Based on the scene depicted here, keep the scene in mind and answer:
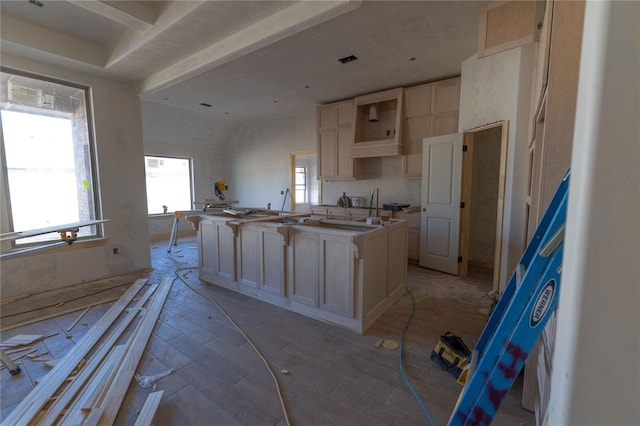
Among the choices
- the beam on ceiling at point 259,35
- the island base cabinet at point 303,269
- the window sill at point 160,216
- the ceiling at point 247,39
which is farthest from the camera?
the window sill at point 160,216

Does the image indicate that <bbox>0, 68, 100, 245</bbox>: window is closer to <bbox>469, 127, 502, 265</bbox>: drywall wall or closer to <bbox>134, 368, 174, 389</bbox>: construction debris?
<bbox>134, 368, 174, 389</bbox>: construction debris

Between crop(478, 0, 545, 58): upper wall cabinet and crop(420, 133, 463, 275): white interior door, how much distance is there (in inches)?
51.5

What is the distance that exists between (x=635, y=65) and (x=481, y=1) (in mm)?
3210

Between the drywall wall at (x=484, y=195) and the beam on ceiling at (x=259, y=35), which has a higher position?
the beam on ceiling at (x=259, y=35)

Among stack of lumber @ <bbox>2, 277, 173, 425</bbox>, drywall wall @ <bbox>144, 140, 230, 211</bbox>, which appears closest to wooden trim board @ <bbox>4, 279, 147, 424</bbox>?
stack of lumber @ <bbox>2, 277, 173, 425</bbox>

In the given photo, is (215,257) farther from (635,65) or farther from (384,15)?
(635,65)

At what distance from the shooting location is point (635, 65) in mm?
401

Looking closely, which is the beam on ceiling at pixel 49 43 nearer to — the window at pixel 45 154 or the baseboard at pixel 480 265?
the window at pixel 45 154

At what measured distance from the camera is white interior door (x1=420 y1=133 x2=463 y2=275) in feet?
13.7

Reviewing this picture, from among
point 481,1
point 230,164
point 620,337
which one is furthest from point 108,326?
point 230,164

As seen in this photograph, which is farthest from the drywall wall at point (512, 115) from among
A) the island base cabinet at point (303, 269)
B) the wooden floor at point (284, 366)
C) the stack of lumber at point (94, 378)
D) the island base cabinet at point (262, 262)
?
the stack of lumber at point (94, 378)

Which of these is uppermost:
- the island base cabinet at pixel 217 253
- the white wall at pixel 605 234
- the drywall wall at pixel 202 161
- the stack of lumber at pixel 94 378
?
the drywall wall at pixel 202 161

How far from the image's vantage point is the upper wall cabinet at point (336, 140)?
5.79 meters

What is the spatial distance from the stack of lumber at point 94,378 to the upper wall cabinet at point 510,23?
4407 millimetres
